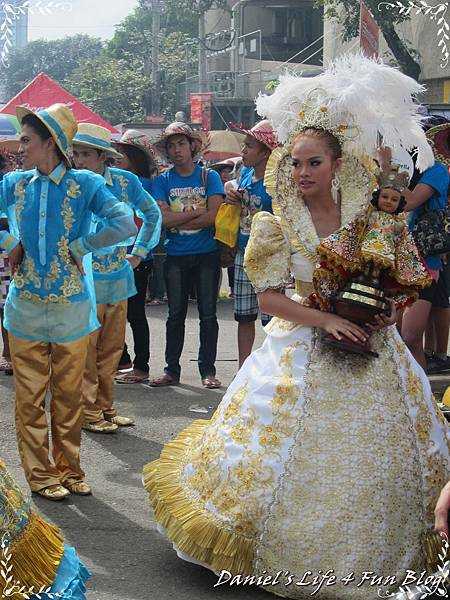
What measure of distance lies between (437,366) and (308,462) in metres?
4.69

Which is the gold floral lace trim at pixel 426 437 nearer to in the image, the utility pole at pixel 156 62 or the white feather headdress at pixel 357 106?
the white feather headdress at pixel 357 106

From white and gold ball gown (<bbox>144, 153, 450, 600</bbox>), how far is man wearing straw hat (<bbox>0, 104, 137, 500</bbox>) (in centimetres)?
121

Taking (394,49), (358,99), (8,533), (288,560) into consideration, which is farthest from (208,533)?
(394,49)

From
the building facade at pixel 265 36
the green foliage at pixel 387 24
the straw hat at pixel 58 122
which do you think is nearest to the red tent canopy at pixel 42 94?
the green foliage at pixel 387 24

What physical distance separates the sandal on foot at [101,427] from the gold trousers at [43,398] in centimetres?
139

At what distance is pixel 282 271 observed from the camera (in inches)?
190

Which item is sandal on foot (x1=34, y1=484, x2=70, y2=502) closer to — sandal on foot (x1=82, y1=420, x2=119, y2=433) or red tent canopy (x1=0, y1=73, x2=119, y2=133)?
sandal on foot (x1=82, y1=420, x2=119, y2=433)

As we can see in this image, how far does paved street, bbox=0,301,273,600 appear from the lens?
464 centimetres

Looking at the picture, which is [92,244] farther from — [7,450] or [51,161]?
[7,450]

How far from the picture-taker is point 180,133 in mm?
8539

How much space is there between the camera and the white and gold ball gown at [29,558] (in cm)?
374

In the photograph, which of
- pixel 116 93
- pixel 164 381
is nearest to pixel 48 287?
pixel 164 381

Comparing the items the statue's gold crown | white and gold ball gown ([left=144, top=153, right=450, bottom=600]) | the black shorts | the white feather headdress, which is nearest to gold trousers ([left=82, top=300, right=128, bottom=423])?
the black shorts

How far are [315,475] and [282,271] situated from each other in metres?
0.93
